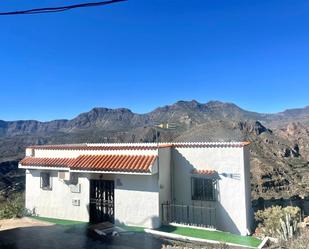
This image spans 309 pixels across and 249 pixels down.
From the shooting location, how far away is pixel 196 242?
12.2 meters

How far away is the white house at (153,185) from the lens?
46.5 ft

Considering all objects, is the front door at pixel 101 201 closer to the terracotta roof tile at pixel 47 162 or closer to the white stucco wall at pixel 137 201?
the white stucco wall at pixel 137 201

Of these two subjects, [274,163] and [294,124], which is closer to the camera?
[274,163]

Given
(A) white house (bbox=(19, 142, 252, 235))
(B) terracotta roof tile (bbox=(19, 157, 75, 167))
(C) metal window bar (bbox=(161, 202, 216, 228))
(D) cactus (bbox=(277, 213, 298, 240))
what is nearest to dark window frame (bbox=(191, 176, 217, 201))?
(A) white house (bbox=(19, 142, 252, 235))

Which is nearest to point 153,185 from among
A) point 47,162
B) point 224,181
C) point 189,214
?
point 189,214

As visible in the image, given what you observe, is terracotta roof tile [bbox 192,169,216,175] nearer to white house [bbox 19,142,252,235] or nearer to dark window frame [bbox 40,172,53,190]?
white house [bbox 19,142,252,235]

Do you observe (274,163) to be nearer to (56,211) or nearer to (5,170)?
(56,211)

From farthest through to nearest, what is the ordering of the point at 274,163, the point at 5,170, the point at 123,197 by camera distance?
1. the point at 5,170
2. the point at 274,163
3. the point at 123,197

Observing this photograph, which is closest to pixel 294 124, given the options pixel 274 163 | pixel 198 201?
pixel 274 163

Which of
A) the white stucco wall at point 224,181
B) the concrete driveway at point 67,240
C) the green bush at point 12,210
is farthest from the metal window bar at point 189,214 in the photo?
the green bush at point 12,210

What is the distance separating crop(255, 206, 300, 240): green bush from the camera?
12.4m

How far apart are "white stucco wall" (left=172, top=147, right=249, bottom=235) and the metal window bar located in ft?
0.67

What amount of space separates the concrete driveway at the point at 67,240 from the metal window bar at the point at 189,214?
2.02m

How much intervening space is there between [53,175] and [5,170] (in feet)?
241
